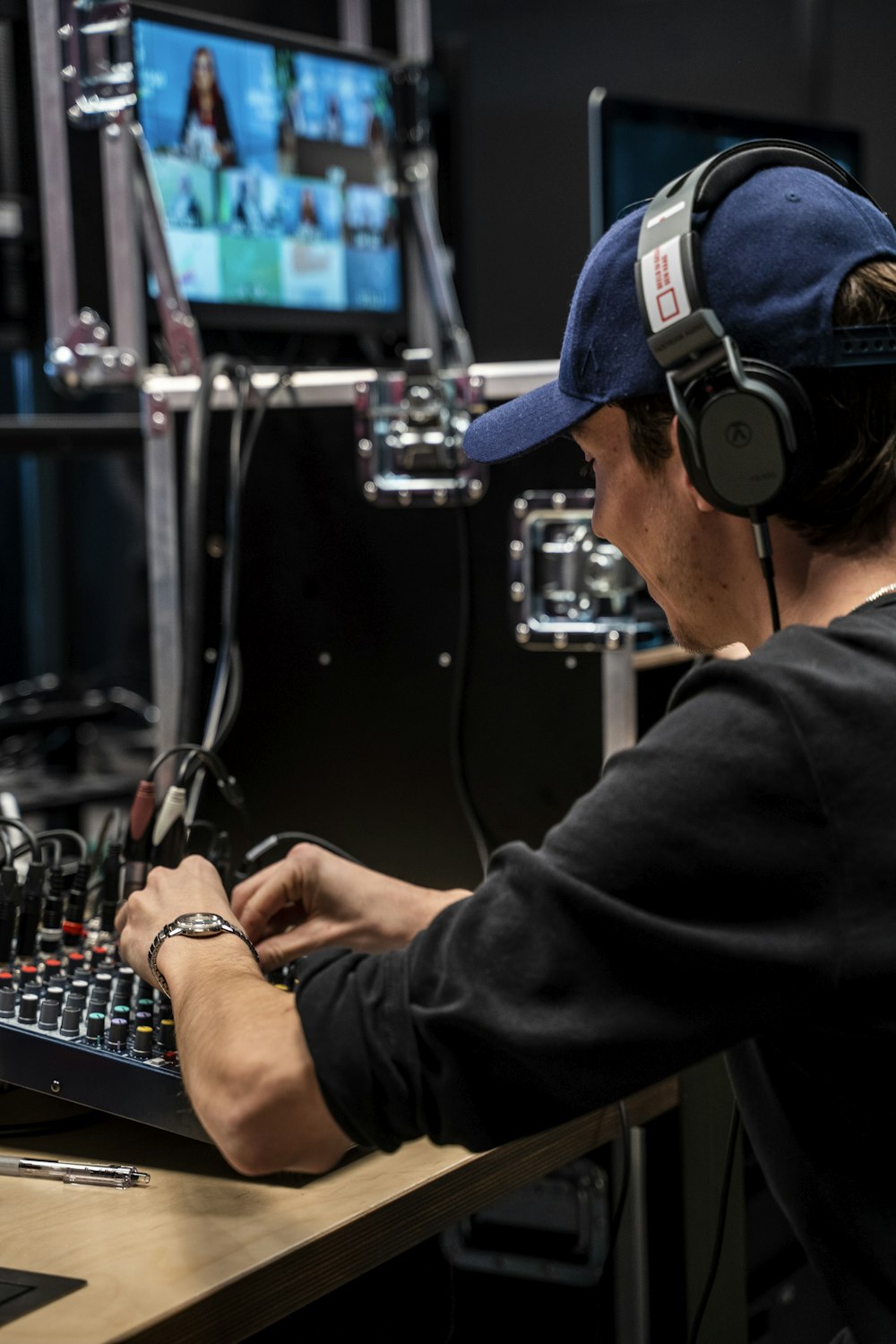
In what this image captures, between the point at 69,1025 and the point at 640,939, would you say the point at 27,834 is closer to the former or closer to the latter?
the point at 69,1025

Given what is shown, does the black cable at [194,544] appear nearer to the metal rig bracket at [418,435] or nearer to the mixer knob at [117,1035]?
the metal rig bracket at [418,435]

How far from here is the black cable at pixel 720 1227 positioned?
1.30 metres

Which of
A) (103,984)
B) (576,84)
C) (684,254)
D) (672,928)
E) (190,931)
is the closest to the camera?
(672,928)

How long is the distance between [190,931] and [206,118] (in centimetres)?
120

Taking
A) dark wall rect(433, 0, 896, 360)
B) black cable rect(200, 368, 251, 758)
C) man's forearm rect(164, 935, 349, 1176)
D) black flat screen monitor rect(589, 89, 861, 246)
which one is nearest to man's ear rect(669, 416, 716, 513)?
man's forearm rect(164, 935, 349, 1176)

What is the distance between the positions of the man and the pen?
0.13 m

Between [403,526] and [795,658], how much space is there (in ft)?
2.67

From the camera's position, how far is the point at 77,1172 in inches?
39.1

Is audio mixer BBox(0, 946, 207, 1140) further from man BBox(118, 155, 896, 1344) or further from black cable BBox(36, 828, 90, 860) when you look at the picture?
black cable BBox(36, 828, 90, 860)

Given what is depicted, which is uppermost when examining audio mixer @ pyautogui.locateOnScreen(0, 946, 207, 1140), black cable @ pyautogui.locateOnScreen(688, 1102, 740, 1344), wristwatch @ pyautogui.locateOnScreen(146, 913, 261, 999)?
wristwatch @ pyautogui.locateOnScreen(146, 913, 261, 999)

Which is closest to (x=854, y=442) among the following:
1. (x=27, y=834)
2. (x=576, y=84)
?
(x=27, y=834)

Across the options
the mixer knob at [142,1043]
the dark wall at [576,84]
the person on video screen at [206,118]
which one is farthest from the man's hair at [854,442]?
the dark wall at [576,84]

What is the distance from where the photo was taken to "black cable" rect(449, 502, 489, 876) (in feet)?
4.90

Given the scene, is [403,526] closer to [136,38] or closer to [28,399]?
[136,38]
